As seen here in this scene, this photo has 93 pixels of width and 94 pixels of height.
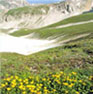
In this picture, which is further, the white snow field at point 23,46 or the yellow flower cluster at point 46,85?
the white snow field at point 23,46

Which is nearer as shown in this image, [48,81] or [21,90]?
[21,90]

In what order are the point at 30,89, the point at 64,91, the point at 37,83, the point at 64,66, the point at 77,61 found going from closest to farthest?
the point at 30,89
the point at 64,91
the point at 37,83
the point at 64,66
the point at 77,61

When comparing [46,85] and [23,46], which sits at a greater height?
[46,85]

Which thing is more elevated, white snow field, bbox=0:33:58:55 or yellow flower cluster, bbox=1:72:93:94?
yellow flower cluster, bbox=1:72:93:94

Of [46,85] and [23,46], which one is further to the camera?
[23,46]

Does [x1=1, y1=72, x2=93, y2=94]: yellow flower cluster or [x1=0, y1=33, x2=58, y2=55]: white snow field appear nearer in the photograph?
[x1=1, y1=72, x2=93, y2=94]: yellow flower cluster

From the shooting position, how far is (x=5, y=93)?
8906 mm

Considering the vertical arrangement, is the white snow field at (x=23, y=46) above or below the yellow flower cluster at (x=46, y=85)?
below

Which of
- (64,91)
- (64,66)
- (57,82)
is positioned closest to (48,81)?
(57,82)

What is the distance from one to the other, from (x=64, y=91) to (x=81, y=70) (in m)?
3.85

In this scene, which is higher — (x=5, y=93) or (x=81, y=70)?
(x=5, y=93)

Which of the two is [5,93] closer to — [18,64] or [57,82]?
[57,82]

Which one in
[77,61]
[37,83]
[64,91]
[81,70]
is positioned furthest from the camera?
[77,61]

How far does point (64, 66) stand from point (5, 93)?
650 centimetres
